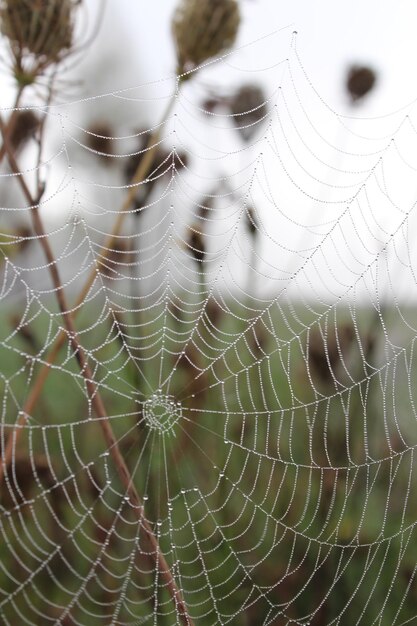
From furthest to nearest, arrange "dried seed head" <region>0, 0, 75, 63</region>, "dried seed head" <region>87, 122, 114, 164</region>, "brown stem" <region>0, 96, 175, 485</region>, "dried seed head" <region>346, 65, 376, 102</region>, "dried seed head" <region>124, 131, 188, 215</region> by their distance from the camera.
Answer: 1. "dried seed head" <region>87, 122, 114, 164</region>
2. "dried seed head" <region>346, 65, 376, 102</region>
3. "dried seed head" <region>124, 131, 188, 215</region>
4. "dried seed head" <region>0, 0, 75, 63</region>
5. "brown stem" <region>0, 96, 175, 485</region>

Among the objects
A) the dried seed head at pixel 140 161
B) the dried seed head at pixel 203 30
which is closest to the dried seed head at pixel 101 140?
the dried seed head at pixel 140 161

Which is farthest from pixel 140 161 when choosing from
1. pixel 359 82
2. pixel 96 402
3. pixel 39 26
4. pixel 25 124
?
pixel 96 402

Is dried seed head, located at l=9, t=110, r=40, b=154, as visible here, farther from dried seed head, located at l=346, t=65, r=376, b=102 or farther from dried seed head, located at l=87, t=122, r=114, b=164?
dried seed head, located at l=346, t=65, r=376, b=102

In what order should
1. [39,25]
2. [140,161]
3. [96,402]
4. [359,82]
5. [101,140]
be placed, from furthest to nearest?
[101,140] < [359,82] < [140,161] < [39,25] < [96,402]

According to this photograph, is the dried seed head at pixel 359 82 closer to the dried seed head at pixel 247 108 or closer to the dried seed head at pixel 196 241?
the dried seed head at pixel 247 108

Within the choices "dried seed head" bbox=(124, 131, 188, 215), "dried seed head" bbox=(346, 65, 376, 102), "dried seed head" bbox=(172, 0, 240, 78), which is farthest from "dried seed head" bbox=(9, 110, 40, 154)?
"dried seed head" bbox=(346, 65, 376, 102)

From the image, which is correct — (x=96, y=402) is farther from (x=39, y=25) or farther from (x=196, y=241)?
(x=39, y=25)
